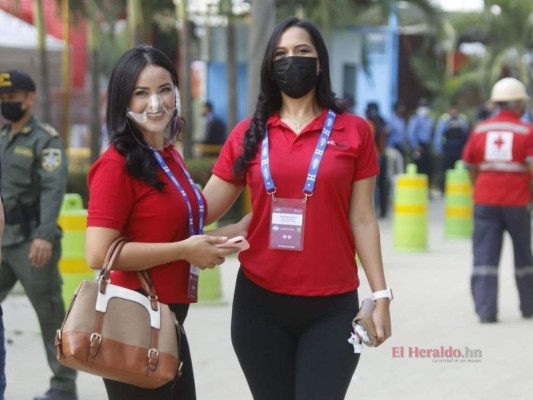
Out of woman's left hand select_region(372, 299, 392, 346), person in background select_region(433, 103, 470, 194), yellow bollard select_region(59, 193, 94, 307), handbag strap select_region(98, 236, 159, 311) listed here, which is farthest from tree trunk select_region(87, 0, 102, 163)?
handbag strap select_region(98, 236, 159, 311)

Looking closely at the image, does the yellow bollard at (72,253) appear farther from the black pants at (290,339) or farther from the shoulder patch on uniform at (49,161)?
the black pants at (290,339)

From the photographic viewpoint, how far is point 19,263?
684 centimetres

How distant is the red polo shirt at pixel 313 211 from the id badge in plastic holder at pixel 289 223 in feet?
0.06

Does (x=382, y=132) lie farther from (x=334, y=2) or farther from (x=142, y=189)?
(x=142, y=189)

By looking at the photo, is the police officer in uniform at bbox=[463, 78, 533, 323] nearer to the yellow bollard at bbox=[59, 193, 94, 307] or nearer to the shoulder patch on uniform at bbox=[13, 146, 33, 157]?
the yellow bollard at bbox=[59, 193, 94, 307]

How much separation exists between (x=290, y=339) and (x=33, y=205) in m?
2.92

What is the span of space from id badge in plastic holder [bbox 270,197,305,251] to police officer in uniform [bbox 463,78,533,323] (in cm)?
565

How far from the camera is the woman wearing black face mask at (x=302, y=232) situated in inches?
167

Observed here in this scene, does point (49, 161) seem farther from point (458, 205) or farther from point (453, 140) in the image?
point (453, 140)

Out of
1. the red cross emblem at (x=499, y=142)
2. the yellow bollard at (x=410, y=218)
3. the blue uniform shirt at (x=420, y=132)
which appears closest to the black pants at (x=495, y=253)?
the red cross emblem at (x=499, y=142)

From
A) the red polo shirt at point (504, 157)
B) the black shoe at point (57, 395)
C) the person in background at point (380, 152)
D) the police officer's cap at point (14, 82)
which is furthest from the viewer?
the person in background at point (380, 152)

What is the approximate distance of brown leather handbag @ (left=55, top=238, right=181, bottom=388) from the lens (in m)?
3.74

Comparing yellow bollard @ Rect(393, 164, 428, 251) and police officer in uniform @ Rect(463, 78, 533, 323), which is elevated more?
police officer in uniform @ Rect(463, 78, 533, 323)

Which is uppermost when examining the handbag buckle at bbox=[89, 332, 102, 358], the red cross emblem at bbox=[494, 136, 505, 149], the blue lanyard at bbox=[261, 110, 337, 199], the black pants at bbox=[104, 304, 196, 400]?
the blue lanyard at bbox=[261, 110, 337, 199]
